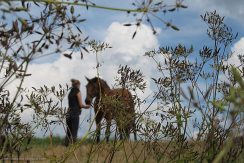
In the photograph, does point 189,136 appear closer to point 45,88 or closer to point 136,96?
point 136,96

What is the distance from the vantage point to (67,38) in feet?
7.84

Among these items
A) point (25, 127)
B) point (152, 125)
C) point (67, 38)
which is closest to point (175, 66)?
point (152, 125)

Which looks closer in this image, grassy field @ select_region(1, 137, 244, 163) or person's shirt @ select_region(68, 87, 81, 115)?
grassy field @ select_region(1, 137, 244, 163)

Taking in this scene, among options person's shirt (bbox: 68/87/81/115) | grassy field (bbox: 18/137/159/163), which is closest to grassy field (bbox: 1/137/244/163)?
grassy field (bbox: 18/137/159/163)

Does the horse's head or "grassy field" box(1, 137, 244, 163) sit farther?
the horse's head

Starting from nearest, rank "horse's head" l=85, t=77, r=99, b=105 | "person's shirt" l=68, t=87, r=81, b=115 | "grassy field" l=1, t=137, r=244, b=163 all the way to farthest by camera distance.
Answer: "grassy field" l=1, t=137, r=244, b=163 < "horse's head" l=85, t=77, r=99, b=105 < "person's shirt" l=68, t=87, r=81, b=115

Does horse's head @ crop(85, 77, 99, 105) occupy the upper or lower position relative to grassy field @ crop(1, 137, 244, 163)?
upper

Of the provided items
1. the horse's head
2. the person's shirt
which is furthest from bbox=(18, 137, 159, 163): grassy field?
the person's shirt

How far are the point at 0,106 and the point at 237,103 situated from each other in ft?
7.05

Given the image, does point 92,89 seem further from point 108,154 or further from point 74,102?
point 108,154

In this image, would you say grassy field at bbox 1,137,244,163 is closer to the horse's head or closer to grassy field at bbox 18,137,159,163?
grassy field at bbox 18,137,159,163

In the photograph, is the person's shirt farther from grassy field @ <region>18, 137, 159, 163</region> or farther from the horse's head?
grassy field @ <region>18, 137, 159, 163</region>

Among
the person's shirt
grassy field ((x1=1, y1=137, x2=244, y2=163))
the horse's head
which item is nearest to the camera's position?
grassy field ((x1=1, y1=137, x2=244, y2=163))

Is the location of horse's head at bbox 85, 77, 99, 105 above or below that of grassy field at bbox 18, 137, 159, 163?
above
